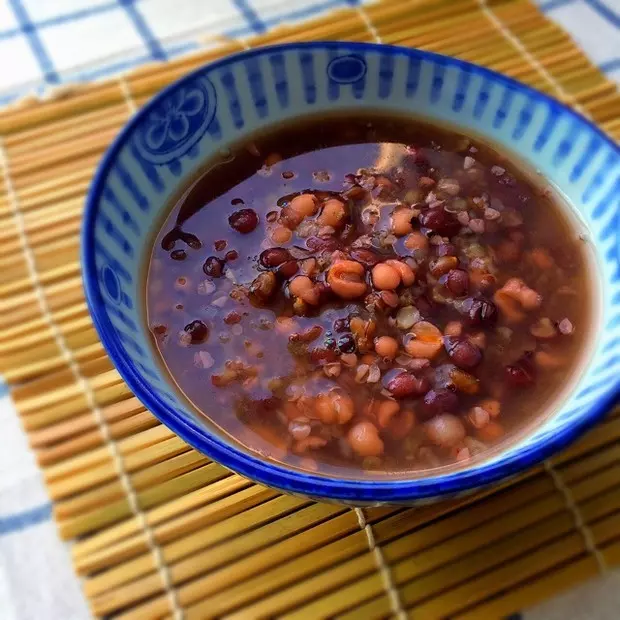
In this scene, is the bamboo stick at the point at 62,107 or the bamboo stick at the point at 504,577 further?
the bamboo stick at the point at 62,107

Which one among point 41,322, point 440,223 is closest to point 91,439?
point 41,322

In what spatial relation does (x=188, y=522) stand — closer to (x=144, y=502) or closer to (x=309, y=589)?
(x=144, y=502)

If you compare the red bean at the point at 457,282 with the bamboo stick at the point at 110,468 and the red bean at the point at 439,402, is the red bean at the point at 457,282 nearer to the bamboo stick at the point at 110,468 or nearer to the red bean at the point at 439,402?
the red bean at the point at 439,402

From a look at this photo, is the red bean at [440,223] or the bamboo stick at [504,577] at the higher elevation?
the red bean at [440,223]

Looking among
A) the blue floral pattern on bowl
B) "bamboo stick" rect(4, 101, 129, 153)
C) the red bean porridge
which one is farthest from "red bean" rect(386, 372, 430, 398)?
"bamboo stick" rect(4, 101, 129, 153)

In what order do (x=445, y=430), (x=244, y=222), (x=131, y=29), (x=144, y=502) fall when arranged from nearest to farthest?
(x=445, y=430)
(x=144, y=502)
(x=244, y=222)
(x=131, y=29)

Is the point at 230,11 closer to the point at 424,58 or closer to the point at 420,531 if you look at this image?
the point at 424,58

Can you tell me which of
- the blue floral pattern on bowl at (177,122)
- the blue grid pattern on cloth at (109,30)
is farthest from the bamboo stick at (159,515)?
the blue grid pattern on cloth at (109,30)
